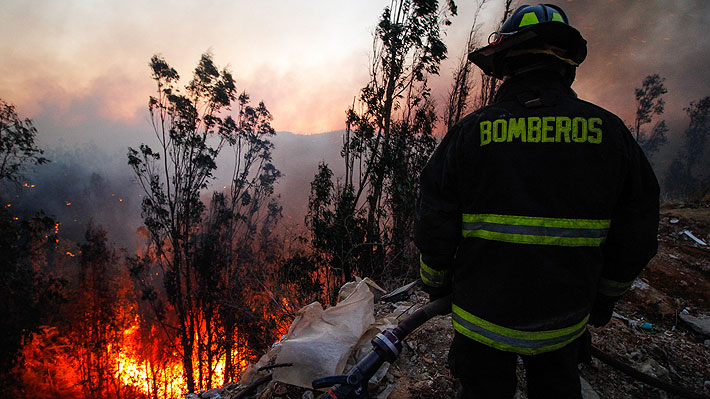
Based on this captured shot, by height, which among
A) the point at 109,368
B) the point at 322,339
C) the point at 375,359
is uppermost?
the point at 375,359

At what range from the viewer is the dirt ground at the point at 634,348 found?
6.42ft

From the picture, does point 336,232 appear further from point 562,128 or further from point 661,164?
point 661,164

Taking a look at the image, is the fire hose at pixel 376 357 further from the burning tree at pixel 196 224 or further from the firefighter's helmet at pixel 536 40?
the burning tree at pixel 196 224

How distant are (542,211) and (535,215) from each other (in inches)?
1.1

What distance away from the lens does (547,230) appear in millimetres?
997

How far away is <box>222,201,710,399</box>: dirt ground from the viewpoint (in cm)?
196

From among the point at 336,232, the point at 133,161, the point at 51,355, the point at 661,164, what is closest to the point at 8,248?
the point at 133,161

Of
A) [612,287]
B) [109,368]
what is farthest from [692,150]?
[109,368]

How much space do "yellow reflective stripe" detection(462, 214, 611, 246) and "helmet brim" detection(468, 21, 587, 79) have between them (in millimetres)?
730

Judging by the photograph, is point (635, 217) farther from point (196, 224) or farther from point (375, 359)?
point (196, 224)

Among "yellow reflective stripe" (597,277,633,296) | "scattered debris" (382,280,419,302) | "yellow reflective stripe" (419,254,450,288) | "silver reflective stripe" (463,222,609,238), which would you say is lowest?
"scattered debris" (382,280,419,302)

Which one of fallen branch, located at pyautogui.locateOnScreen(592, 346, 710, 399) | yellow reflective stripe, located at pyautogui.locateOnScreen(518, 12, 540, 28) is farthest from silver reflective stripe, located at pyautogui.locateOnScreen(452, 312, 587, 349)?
fallen branch, located at pyautogui.locateOnScreen(592, 346, 710, 399)

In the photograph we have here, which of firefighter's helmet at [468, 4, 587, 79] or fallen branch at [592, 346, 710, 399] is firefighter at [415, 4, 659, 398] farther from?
fallen branch at [592, 346, 710, 399]

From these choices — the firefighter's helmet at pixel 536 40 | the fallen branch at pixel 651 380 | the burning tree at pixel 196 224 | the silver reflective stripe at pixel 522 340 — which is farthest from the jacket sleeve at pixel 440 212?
the burning tree at pixel 196 224
